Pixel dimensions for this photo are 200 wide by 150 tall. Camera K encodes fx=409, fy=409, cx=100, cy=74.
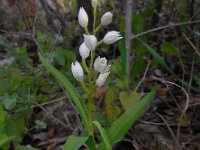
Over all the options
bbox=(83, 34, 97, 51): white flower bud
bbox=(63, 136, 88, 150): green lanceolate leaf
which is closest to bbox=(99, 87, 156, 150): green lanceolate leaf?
bbox=(63, 136, 88, 150): green lanceolate leaf

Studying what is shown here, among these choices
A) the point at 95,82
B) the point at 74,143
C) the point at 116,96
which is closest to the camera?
the point at 74,143

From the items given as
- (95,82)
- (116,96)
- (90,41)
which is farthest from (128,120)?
(116,96)

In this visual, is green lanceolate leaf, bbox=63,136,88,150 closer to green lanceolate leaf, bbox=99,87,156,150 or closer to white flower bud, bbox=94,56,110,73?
green lanceolate leaf, bbox=99,87,156,150

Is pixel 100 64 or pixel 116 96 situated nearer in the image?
pixel 100 64

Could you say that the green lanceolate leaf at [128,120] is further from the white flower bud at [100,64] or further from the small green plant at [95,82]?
the white flower bud at [100,64]

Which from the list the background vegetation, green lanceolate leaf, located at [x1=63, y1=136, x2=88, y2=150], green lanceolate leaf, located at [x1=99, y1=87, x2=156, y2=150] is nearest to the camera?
green lanceolate leaf, located at [x1=63, y1=136, x2=88, y2=150]

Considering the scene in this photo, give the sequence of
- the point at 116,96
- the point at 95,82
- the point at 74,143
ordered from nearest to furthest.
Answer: the point at 74,143 < the point at 95,82 < the point at 116,96

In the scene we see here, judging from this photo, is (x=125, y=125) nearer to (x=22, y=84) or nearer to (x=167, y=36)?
(x=22, y=84)

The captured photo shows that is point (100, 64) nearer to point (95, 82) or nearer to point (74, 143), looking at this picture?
point (95, 82)
